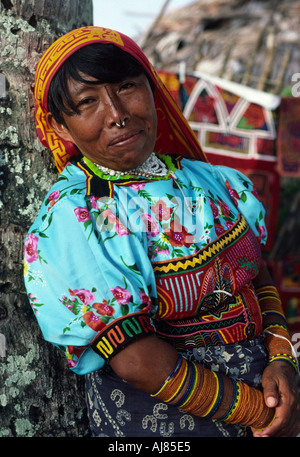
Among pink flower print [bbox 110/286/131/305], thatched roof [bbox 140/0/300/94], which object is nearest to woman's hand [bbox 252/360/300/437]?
pink flower print [bbox 110/286/131/305]

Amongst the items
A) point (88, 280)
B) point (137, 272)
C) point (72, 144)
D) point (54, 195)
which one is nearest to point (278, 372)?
point (137, 272)

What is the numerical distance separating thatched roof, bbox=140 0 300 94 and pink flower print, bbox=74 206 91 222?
374 cm

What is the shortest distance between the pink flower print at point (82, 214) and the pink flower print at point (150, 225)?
17cm

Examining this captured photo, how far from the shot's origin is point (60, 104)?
4.93ft

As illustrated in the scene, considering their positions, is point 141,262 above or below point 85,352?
above

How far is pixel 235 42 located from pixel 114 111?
4.61m

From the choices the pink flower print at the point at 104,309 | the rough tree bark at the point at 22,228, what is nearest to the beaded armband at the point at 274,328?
the pink flower print at the point at 104,309

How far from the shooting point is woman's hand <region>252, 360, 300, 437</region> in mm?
1497

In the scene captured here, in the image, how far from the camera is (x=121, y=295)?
53.3 inches

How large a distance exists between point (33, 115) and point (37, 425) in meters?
1.11

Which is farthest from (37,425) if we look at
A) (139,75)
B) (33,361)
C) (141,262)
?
(139,75)

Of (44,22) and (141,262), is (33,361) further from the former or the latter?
(44,22)

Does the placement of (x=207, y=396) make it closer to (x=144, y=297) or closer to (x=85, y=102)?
(x=144, y=297)

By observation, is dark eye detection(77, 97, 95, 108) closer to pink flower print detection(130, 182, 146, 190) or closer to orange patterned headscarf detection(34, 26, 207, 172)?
orange patterned headscarf detection(34, 26, 207, 172)
